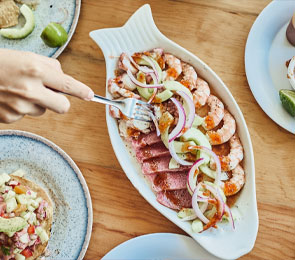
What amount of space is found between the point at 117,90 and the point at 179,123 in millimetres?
397

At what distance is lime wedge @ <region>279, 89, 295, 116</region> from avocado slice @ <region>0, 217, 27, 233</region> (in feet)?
5.07

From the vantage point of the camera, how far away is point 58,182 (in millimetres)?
2123

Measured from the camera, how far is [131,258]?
2070 mm

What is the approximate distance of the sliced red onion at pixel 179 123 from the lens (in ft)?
6.29

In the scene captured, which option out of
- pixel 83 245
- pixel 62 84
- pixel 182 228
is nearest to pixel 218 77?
pixel 182 228

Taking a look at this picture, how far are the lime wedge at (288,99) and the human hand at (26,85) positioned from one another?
4.19 feet


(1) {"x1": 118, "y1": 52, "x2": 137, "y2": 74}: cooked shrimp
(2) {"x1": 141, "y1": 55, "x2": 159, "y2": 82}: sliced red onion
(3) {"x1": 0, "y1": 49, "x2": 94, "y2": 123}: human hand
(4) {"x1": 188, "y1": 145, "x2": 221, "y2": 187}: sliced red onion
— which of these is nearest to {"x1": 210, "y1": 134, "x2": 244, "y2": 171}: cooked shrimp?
(4) {"x1": 188, "y1": 145, "x2": 221, "y2": 187}: sliced red onion

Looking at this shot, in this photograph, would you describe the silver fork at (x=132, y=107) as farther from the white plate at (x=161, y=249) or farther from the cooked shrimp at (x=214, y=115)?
the white plate at (x=161, y=249)

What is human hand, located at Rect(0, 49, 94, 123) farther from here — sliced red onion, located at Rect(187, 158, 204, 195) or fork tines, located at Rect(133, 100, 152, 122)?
sliced red onion, located at Rect(187, 158, 204, 195)

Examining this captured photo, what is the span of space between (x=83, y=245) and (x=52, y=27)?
1242 mm

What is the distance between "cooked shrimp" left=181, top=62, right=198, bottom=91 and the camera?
2.03 m

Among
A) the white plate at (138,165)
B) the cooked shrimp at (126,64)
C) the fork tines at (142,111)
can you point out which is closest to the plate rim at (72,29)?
the white plate at (138,165)

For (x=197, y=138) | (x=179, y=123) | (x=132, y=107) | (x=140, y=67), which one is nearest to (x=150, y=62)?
(x=140, y=67)

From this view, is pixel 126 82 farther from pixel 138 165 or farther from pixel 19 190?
pixel 19 190
